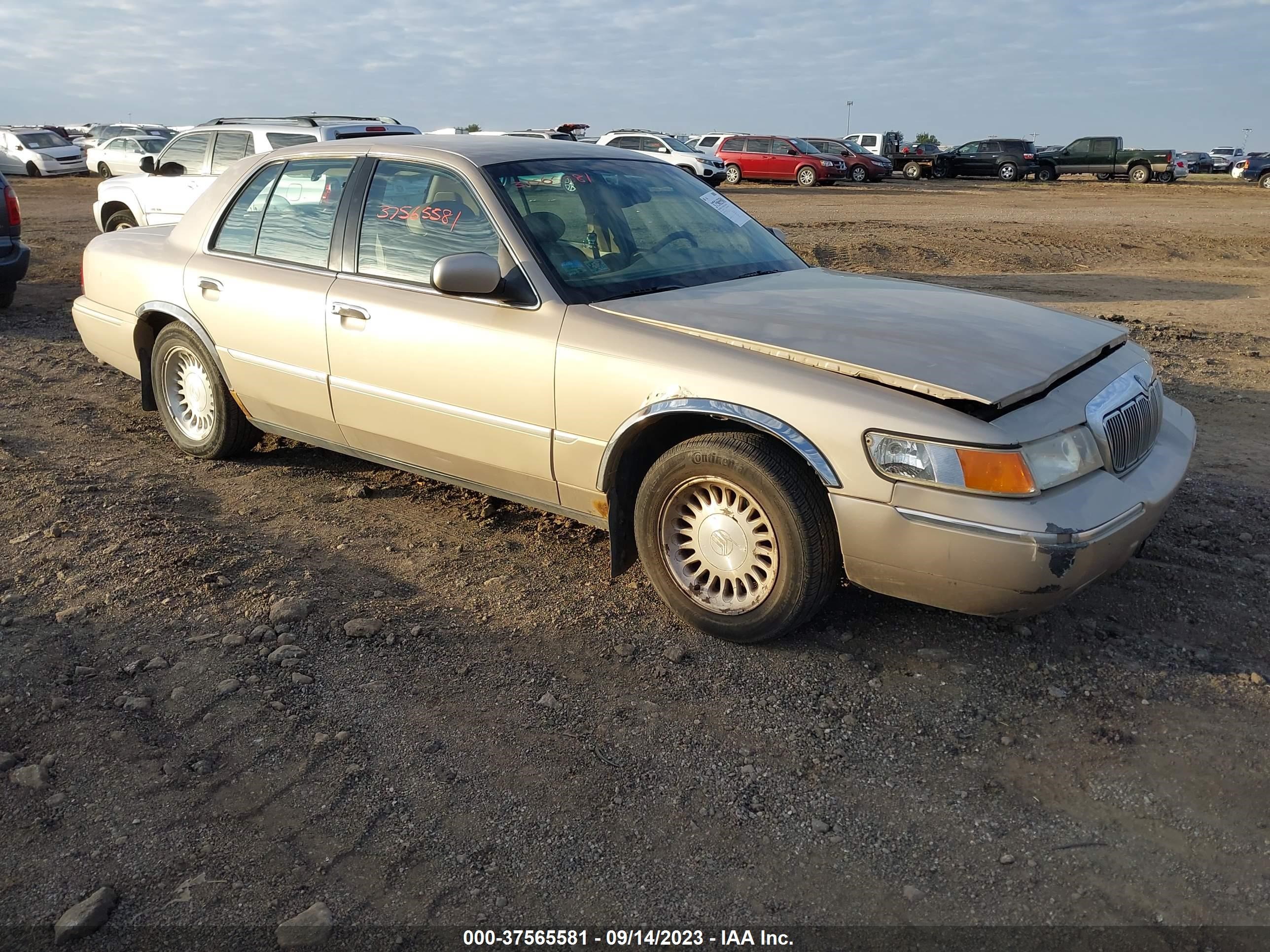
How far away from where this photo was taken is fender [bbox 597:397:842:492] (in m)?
3.19

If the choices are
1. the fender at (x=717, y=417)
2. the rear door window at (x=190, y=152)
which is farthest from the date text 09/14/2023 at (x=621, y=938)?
the rear door window at (x=190, y=152)

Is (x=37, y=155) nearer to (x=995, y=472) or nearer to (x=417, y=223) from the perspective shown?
(x=417, y=223)

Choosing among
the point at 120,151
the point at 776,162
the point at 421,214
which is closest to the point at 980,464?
the point at 421,214

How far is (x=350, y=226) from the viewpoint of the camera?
4.43 meters

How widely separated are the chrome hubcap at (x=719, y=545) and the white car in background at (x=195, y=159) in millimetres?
8715

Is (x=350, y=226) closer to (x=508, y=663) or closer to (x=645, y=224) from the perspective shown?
(x=645, y=224)

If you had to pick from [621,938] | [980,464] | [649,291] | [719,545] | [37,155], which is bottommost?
[621,938]

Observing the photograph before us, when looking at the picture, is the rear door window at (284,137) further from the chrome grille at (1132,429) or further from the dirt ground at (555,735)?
the chrome grille at (1132,429)

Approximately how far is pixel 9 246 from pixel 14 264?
17 centimetres

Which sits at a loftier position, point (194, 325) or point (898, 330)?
point (898, 330)

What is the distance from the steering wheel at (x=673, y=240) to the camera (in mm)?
4223

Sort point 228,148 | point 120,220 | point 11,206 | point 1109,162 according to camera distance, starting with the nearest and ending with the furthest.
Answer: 1. point 11,206
2. point 228,148
3. point 120,220
4. point 1109,162

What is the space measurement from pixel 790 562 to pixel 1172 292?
1028 centimetres

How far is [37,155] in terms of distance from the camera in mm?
30188
